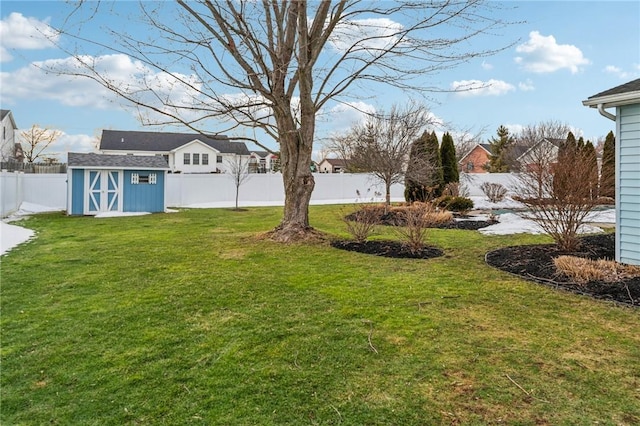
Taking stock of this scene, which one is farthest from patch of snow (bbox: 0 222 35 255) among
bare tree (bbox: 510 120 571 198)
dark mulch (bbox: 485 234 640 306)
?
bare tree (bbox: 510 120 571 198)

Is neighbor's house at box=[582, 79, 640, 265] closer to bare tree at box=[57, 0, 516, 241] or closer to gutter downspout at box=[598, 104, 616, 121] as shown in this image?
gutter downspout at box=[598, 104, 616, 121]

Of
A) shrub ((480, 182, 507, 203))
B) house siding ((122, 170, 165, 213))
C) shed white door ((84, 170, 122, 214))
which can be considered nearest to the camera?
shed white door ((84, 170, 122, 214))

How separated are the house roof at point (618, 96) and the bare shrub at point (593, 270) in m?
2.17

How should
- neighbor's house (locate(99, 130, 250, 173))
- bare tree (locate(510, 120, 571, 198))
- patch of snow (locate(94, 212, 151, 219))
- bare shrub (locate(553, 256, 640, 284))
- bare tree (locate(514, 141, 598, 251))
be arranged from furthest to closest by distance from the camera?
neighbor's house (locate(99, 130, 250, 173)), bare tree (locate(510, 120, 571, 198)), patch of snow (locate(94, 212, 151, 219)), bare tree (locate(514, 141, 598, 251)), bare shrub (locate(553, 256, 640, 284))

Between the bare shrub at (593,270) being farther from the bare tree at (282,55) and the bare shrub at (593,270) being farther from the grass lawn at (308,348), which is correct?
the bare tree at (282,55)

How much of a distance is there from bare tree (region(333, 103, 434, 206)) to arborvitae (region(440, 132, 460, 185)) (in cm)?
208

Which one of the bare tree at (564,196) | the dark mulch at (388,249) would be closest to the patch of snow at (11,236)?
the dark mulch at (388,249)

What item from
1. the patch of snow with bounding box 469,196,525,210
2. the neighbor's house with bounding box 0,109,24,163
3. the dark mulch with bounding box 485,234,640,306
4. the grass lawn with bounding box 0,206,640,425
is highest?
the neighbor's house with bounding box 0,109,24,163

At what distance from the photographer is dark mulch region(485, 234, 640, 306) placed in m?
4.55

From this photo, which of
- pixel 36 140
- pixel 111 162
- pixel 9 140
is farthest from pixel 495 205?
pixel 36 140

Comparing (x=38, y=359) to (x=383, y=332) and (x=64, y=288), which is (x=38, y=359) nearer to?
(x=64, y=288)

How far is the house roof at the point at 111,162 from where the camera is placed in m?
14.5

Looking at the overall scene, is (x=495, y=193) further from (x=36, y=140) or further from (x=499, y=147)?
(x=36, y=140)

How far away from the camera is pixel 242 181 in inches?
856
